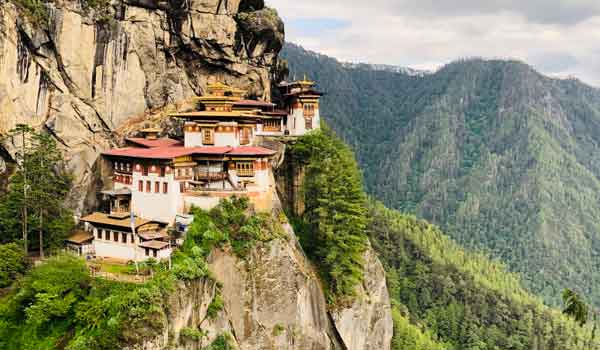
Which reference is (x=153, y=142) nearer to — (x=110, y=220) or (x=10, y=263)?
(x=110, y=220)

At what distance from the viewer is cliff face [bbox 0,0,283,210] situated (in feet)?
178

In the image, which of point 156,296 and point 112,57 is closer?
point 156,296

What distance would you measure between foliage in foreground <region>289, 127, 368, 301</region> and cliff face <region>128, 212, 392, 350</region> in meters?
2.46

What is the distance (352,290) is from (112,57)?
3585 cm

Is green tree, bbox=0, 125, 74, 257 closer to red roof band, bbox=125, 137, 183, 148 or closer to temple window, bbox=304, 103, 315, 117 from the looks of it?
red roof band, bbox=125, 137, 183, 148

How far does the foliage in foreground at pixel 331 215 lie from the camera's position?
198 ft

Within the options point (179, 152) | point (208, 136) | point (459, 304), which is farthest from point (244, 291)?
point (459, 304)

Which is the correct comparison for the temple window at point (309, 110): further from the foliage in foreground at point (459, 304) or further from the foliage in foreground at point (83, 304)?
the foliage in foreground at point (459, 304)

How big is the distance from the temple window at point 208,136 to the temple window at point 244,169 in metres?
4.68

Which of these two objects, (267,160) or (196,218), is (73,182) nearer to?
(196,218)

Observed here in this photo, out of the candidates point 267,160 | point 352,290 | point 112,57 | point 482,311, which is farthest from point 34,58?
point 482,311

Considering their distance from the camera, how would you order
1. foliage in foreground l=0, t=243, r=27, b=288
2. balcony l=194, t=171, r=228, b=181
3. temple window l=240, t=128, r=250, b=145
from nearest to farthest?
1. foliage in foreground l=0, t=243, r=27, b=288
2. balcony l=194, t=171, r=228, b=181
3. temple window l=240, t=128, r=250, b=145

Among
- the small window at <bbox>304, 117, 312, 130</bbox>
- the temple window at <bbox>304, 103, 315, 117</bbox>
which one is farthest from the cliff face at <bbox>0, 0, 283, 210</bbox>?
the small window at <bbox>304, 117, 312, 130</bbox>

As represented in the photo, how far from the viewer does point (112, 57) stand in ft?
196
